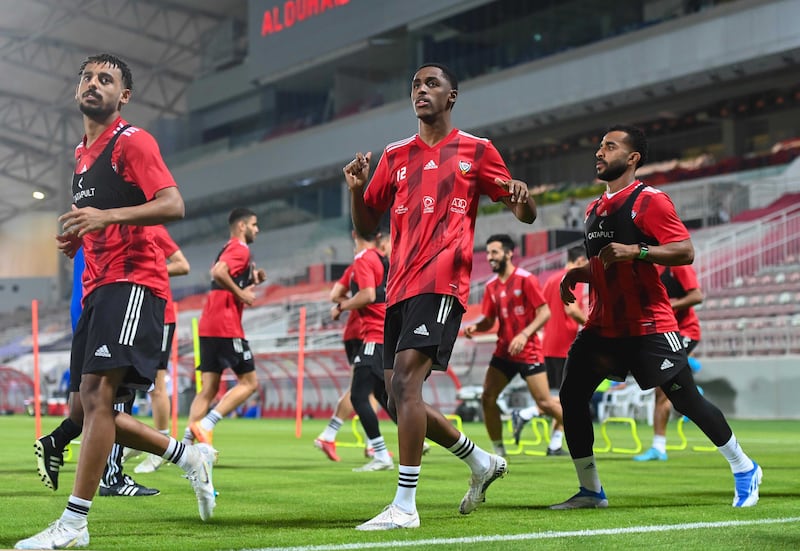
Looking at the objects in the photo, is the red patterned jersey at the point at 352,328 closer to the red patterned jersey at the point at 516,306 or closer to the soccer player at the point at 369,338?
the soccer player at the point at 369,338

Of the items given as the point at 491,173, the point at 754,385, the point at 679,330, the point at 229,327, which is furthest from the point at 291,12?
the point at 491,173

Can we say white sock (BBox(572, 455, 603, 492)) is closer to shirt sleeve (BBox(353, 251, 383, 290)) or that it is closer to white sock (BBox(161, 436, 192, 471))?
white sock (BBox(161, 436, 192, 471))

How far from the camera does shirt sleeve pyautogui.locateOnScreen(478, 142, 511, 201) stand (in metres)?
6.05

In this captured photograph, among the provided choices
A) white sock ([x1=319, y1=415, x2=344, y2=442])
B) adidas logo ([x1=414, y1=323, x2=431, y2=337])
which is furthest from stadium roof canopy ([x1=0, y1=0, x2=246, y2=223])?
adidas logo ([x1=414, y1=323, x2=431, y2=337])

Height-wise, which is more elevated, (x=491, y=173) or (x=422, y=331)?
(x=491, y=173)

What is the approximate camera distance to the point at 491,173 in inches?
239

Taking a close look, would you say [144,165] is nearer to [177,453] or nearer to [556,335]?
[177,453]

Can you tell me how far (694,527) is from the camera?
5.62 meters

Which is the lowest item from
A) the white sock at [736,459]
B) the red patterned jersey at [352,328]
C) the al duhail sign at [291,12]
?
the white sock at [736,459]

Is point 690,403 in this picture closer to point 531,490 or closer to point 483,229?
point 531,490

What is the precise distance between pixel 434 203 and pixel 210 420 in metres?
5.20

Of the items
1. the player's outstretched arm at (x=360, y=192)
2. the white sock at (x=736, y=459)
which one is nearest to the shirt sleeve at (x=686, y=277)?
the white sock at (x=736, y=459)

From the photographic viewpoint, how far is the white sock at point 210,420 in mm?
10383

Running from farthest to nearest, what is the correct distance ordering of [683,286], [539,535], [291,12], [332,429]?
[291,12] < [332,429] < [683,286] < [539,535]
